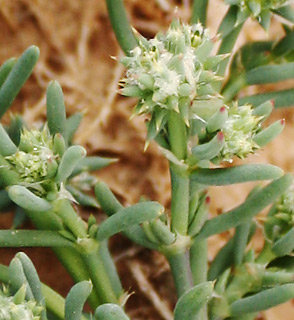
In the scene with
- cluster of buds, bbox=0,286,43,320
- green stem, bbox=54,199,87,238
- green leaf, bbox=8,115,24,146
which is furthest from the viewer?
green leaf, bbox=8,115,24,146

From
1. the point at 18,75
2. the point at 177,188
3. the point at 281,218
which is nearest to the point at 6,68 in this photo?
the point at 18,75

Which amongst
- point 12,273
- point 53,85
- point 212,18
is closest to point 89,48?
point 212,18

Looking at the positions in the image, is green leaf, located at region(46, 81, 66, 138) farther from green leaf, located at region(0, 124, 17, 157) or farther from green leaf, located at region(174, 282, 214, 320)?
green leaf, located at region(174, 282, 214, 320)

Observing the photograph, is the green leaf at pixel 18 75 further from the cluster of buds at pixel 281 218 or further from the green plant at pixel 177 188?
the cluster of buds at pixel 281 218

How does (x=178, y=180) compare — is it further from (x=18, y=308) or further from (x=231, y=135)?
(x=18, y=308)

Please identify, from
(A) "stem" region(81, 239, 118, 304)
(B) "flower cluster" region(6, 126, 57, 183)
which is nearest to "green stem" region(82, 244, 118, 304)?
(A) "stem" region(81, 239, 118, 304)

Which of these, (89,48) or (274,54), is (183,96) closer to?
(274,54)
